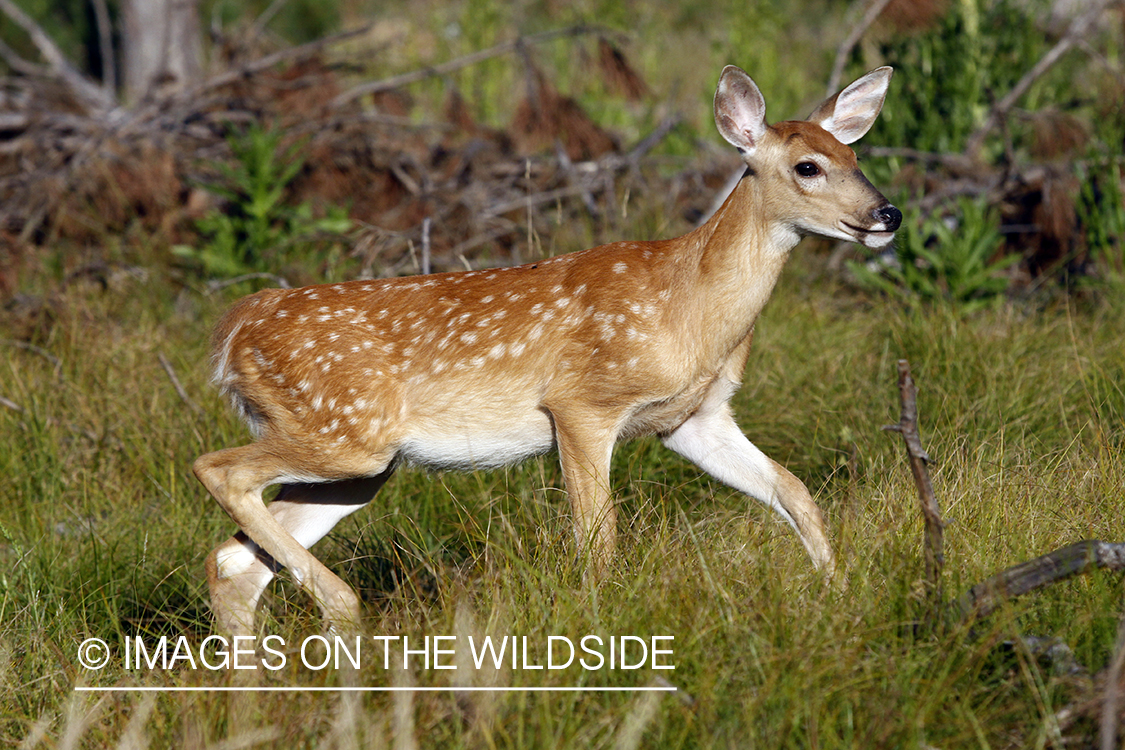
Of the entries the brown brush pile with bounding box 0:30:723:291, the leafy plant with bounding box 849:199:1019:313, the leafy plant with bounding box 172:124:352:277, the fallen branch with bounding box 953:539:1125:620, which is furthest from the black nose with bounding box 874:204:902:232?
the leafy plant with bounding box 172:124:352:277

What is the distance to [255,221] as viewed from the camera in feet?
23.2

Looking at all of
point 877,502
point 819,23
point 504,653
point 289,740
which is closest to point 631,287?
point 877,502

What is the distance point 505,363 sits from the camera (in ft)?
14.1

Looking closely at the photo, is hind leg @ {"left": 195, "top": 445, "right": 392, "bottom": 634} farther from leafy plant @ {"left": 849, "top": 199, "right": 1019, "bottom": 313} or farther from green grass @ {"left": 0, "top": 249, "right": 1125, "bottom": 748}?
leafy plant @ {"left": 849, "top": 199, "right": 1019, "bottom": 313}

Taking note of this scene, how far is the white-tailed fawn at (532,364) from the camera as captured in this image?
409cm

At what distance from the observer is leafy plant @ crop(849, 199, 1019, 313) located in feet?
20.8

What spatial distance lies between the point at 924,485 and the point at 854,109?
2.15m

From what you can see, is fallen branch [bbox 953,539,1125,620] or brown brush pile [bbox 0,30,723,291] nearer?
fallen branch [bbox 953,539,1125,620]

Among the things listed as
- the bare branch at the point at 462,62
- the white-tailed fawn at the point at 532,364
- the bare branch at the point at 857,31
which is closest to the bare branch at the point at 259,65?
the bare branch at the point at 462,62

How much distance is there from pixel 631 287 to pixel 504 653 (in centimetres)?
172

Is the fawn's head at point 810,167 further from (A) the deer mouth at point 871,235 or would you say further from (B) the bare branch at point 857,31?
(B) the bare branch at point 857,31

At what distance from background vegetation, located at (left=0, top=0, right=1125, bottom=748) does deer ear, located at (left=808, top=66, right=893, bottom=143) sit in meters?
1.25

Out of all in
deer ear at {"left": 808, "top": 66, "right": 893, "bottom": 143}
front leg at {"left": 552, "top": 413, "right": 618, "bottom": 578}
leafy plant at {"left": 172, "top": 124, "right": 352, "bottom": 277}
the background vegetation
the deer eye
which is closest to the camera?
the background vegetation

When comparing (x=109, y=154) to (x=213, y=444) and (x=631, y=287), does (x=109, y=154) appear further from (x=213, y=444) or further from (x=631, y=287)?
(x=631, y=287)
